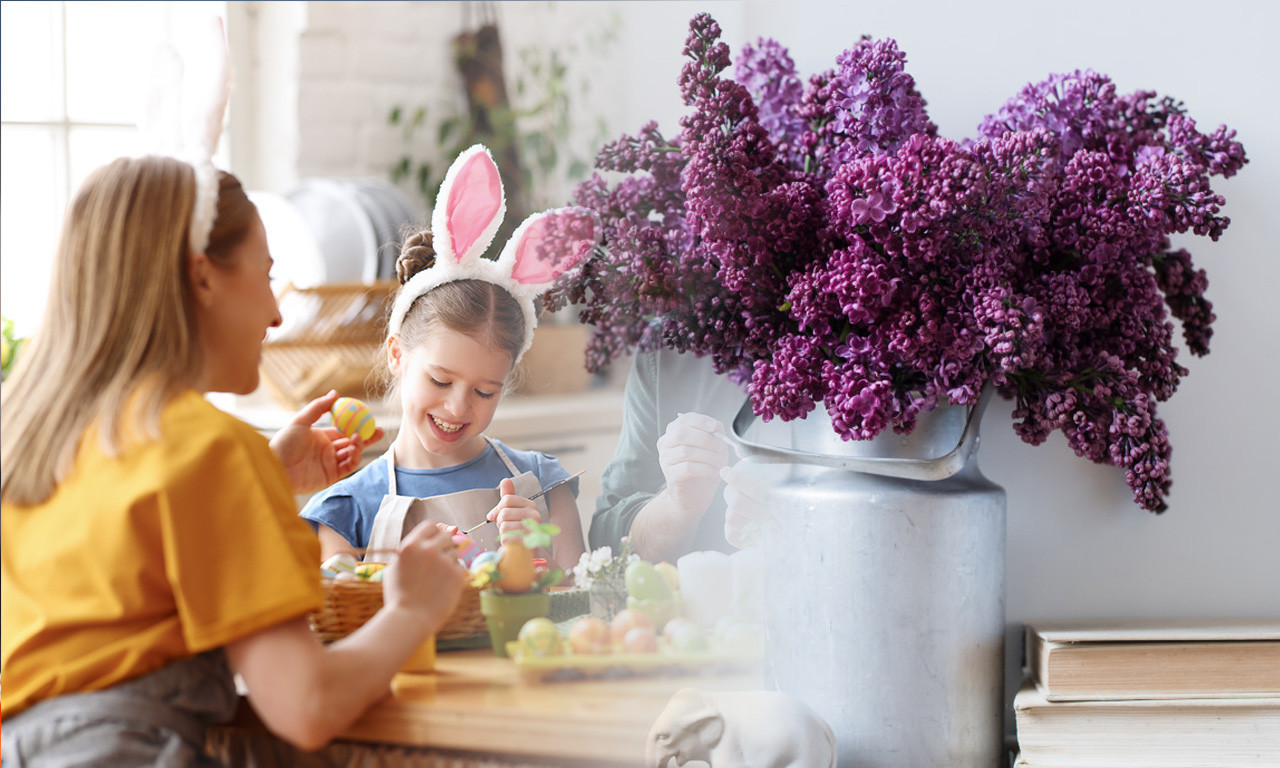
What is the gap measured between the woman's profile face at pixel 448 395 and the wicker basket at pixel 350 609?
0.10m

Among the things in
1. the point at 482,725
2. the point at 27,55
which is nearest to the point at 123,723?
the point at 482,725

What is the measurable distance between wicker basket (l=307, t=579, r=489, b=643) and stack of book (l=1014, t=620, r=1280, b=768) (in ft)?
1.58

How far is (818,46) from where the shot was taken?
37.9 inches

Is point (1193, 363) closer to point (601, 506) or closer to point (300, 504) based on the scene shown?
point (601, 506)

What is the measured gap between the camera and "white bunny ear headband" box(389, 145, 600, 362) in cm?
72

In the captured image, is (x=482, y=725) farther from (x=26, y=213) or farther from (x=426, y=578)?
(x=26, y=213)

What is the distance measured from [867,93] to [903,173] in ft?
0.34

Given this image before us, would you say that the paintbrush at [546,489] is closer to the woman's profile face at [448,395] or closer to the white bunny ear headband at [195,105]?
the woman's profile face at [448,395]

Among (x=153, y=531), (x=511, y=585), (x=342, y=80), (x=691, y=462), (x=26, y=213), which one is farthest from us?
(x=342, y=80)

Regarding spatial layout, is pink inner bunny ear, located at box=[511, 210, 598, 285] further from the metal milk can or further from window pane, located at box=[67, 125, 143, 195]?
window pane, located at box=[67, 125, 143, 195]

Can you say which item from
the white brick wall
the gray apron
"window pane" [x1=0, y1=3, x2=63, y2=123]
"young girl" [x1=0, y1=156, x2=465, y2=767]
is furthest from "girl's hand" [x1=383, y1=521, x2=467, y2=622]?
"window pane" [x1=0, y1=3, x2=63, y2=123]

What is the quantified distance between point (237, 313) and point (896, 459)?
51 centimetres

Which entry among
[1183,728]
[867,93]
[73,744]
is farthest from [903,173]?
[73,744]

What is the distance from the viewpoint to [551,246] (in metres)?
0.75
